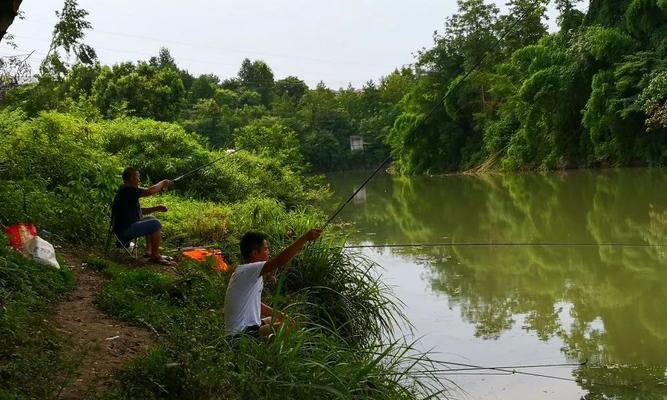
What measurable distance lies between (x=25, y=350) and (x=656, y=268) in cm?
817

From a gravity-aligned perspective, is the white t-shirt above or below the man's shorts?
below

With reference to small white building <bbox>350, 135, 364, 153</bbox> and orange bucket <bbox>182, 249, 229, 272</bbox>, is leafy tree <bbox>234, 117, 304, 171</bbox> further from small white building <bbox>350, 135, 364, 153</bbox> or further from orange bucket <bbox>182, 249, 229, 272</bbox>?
small white building <bbox>350, 135, 364, 153</bbox>

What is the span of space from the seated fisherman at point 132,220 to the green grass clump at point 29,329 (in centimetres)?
124

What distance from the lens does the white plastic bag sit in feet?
19.8

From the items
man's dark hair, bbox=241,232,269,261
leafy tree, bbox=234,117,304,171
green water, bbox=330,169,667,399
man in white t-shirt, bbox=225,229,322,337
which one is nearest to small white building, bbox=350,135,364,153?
leafy tree, bbox=234,117,304,171

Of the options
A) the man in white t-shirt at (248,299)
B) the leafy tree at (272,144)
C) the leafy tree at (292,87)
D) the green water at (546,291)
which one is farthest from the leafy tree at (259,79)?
the man in white t-shirt at (248,299)

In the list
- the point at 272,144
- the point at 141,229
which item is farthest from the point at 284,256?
Result: the point at 272,144

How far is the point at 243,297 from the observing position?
4.50m

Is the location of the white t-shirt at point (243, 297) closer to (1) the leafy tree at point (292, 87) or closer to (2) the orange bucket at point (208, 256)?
(2) the orange bucket at point (208, 256)

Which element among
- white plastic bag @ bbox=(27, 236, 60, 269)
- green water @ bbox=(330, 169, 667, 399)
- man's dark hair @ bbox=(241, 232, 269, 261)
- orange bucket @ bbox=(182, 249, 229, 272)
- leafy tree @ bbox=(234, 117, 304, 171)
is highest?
leafy tree @ bbox=(234, 117, 304, 171)

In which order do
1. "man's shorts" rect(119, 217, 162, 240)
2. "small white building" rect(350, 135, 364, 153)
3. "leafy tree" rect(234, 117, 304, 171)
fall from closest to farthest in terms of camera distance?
"man's shorts" rect(119, 217, 162, 240), "leafy tree" rect(234, 117, 304, 171), "small white building" rect(350, 135, 364, 153)

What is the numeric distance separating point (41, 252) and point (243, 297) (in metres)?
2.50

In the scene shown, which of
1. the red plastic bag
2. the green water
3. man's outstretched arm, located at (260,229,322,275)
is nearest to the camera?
man's outstretched arm, located at (260,229,322,275)

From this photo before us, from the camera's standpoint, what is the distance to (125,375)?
3766 millimetres
